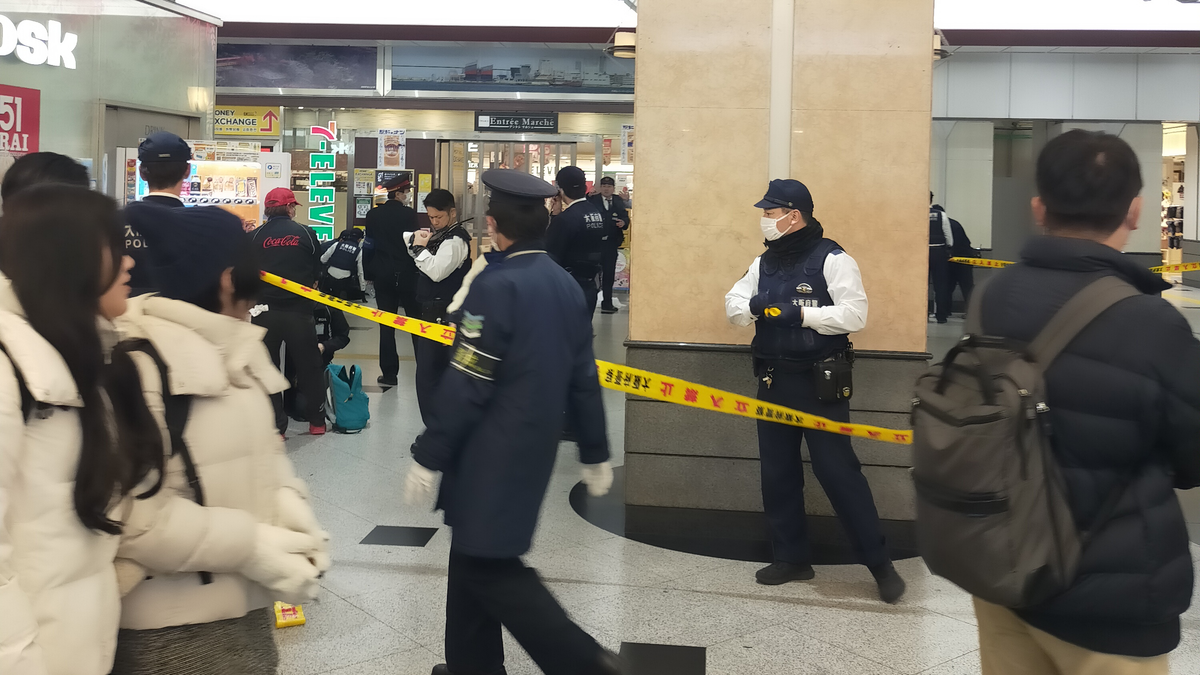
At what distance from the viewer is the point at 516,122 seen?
1527 cm

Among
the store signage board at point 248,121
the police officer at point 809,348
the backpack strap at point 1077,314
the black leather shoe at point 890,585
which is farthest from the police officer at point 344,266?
the store signage board at point 248,121

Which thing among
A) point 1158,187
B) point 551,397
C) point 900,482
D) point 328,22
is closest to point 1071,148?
point 551,397

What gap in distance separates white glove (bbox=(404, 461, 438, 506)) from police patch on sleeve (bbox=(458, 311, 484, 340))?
36 cm

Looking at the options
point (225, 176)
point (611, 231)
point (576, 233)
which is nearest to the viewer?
point (576, 233)

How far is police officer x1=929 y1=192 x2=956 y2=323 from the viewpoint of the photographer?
13117 millimetres

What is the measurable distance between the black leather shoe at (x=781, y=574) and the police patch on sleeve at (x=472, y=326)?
1.92m

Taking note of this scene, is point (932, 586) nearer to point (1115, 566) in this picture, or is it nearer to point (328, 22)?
point (1115, 566)

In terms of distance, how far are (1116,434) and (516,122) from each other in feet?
46.5

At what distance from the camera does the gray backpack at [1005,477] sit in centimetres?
162

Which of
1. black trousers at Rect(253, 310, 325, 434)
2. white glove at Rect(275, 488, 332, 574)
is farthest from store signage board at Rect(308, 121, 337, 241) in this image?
white glove at Rect(275, 488, 332, 574)

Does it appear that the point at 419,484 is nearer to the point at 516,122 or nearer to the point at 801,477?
the point at 801,477

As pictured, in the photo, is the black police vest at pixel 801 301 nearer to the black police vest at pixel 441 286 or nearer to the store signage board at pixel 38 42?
the black police vest at pixel 441 286

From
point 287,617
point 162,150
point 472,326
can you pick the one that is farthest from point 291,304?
point 472,326

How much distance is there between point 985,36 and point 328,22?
8.34 m
